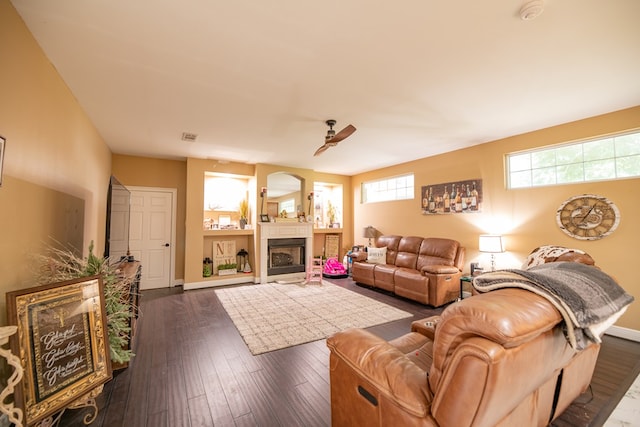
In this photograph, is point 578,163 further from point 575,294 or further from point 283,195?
point 283,195

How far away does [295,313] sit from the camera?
12.1 ft

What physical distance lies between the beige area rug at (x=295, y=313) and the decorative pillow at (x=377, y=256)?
3.03 feet

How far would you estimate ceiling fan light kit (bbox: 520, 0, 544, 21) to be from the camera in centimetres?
156

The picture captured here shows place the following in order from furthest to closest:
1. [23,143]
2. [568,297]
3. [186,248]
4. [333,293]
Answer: [186,248], [333,293], [23,143], [568,297]

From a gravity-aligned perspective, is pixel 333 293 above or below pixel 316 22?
below

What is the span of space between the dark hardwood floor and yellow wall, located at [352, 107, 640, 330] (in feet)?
3.44

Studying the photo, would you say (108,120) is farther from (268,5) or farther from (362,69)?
(362,69)

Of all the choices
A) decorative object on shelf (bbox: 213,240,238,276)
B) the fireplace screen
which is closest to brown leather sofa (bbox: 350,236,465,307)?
the fireplace screen

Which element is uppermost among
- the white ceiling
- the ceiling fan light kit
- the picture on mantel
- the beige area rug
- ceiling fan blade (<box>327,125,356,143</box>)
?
the white ceiling

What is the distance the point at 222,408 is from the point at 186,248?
12.8 ft

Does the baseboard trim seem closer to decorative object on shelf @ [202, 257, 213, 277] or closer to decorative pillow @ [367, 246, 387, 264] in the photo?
decorative pillow @ [367, 246, 387, 264]

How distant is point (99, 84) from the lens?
2.47 metres

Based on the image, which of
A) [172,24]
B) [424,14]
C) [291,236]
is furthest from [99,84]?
[291,236]

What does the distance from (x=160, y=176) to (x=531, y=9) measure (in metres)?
5.94
